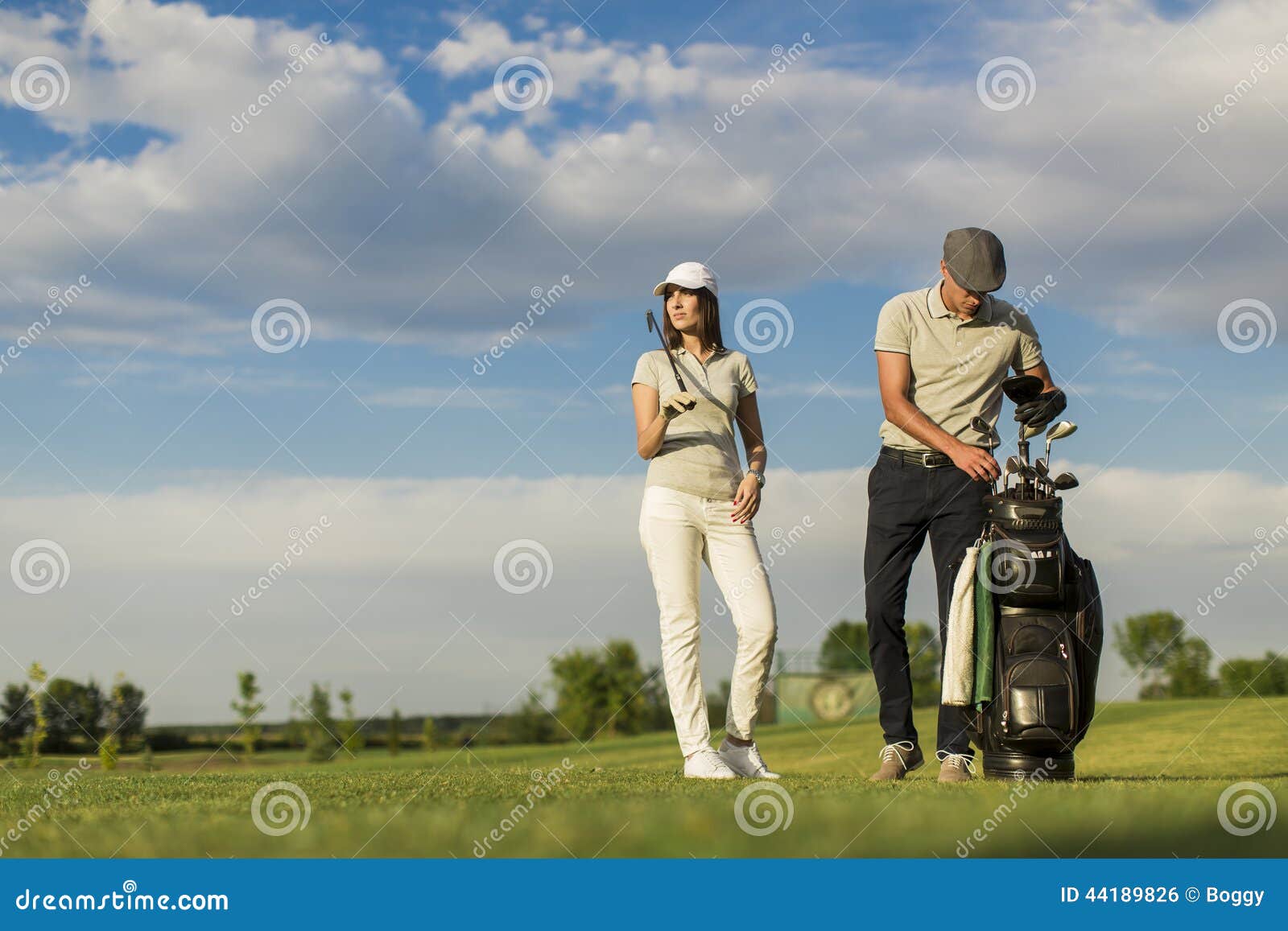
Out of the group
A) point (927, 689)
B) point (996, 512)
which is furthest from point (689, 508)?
point (927, 689)

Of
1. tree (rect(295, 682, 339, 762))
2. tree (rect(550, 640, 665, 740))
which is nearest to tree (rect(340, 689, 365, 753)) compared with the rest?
tree (rect(295, 682, 339, 762))

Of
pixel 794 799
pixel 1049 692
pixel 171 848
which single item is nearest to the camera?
pixel 171 848

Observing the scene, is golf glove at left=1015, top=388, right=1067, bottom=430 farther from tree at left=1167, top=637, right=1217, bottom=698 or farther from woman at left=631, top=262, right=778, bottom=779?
tree at left=1167, top=637, right=1217, bottom=698

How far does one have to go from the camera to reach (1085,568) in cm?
559

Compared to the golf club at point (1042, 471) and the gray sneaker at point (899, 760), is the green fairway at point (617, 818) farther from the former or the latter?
the golf club at point (1042, 471)

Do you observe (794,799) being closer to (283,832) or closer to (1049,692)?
(1049,692)

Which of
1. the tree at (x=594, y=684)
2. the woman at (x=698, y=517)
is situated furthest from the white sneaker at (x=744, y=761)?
the tree at (x=594, y=684)

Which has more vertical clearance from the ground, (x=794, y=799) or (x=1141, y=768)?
(x=1141, y=768)

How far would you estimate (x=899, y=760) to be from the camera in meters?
6.04

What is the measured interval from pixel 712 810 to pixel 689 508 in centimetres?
188

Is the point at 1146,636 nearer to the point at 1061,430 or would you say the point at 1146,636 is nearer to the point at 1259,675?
the point at 1259,675

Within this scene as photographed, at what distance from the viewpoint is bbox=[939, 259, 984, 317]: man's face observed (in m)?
6.00

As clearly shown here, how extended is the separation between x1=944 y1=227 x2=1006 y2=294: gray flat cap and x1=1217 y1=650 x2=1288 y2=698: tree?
1797cm

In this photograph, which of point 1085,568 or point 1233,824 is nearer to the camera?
point 1233,824
